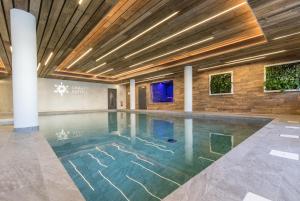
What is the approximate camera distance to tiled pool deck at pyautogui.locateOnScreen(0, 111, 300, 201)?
1239 mm

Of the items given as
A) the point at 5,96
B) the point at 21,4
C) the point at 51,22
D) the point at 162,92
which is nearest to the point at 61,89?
the point at 5,96

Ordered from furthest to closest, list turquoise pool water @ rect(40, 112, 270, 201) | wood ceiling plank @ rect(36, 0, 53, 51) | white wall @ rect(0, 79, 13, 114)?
white wall @ rect(0, 79, 13, 114) < wood ceiling plank @ rect(36, 0, 53, 51) < turquoise pool water @ rect(40, 112, 270, 201)

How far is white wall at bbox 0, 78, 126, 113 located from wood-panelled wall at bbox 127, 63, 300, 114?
10.3m

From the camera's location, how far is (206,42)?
618cm

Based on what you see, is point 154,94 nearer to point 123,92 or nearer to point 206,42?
point 123,92

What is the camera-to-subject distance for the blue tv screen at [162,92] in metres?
13.8

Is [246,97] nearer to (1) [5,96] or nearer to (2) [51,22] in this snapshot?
(2) [51,22]

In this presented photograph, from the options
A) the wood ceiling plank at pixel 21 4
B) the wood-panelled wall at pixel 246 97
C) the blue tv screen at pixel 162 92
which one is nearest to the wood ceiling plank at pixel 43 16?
the wood ceiling plank at pixel 21 4

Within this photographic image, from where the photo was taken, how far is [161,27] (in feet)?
15.8

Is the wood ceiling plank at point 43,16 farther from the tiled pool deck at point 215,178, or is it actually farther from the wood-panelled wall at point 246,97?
the wood-panelled wall at point 246,97

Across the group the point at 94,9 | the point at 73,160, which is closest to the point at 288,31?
the point at 94,9

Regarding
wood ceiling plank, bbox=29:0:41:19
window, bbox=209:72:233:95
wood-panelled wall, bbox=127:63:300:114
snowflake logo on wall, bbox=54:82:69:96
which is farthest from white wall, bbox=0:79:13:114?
window, bbox=209:72:233:95

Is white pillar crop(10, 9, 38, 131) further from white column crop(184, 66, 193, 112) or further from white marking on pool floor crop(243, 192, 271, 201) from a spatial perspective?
white column crop(184, 66, 193, 112)

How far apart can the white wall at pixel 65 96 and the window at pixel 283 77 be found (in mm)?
14300
